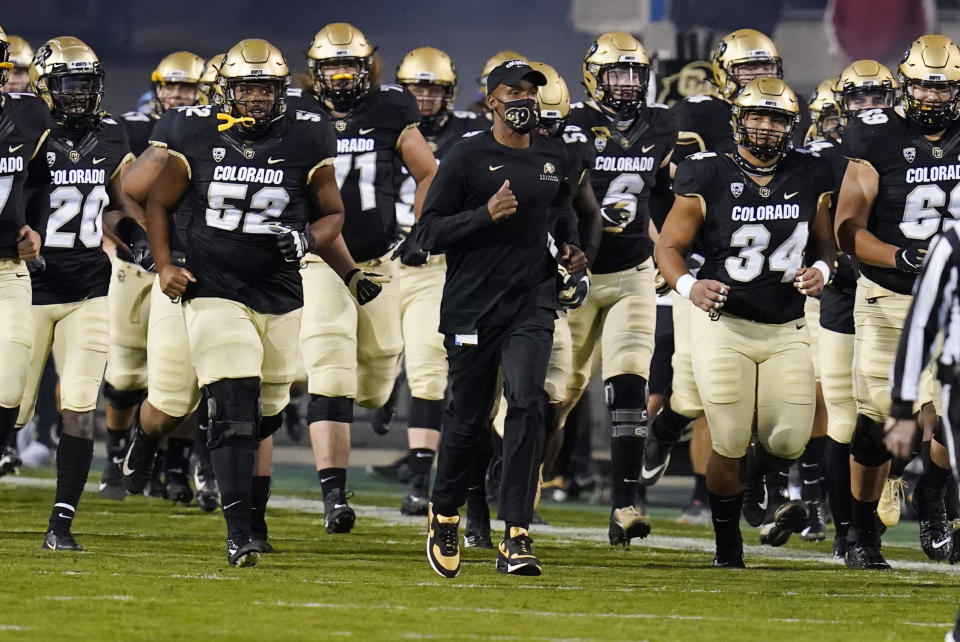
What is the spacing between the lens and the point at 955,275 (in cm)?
477

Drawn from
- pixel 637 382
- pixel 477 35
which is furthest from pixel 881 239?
pixel 477 35

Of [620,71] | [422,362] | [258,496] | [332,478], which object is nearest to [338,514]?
[332,478]

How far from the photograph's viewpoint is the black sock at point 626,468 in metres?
7.93

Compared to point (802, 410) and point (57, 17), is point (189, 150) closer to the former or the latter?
point (802, 410)

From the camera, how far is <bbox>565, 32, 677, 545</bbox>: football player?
8.00 metres

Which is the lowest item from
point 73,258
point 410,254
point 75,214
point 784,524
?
point 784,524

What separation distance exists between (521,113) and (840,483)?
212 cm

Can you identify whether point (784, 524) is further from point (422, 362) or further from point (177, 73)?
point (177, 73)

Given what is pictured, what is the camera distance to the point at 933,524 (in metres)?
7.56

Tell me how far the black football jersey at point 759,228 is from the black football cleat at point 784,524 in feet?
3.43

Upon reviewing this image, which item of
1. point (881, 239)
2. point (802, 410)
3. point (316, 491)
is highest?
point (881, 239)

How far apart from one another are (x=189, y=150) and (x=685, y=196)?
5.72 ft

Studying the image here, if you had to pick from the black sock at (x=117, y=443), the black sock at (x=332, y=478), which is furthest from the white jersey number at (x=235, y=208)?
the black sock at (x=117, y=443)

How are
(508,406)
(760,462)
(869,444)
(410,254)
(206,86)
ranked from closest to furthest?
(508,406)
(869,444)
(760,462)
(410,254)
(206,86)
